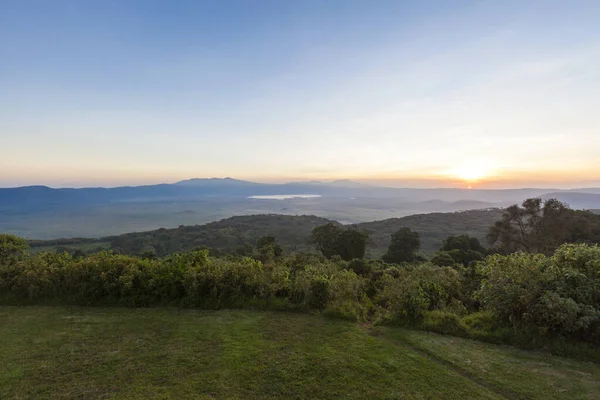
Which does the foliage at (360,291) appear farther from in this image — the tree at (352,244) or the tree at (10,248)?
the tree at (352,244)

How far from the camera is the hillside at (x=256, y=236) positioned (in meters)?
47.2

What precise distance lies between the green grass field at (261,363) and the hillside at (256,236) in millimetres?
35171

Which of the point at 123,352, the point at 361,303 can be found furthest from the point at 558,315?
the point at 123,352

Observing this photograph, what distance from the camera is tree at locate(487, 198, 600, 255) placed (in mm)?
17484

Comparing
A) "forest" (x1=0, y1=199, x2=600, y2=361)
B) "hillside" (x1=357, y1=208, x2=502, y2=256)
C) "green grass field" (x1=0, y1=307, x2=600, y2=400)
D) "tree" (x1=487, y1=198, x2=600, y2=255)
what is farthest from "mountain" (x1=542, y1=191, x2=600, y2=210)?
"green grass field" (x1=0, y1=307, x2=600, y2=400)

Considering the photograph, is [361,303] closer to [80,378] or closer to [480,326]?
[480,326]

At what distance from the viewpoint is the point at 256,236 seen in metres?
57.7

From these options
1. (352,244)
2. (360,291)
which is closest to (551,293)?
(360,291)

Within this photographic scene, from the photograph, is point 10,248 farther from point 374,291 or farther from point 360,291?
point 374,291

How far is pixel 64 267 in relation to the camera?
698 centimetres

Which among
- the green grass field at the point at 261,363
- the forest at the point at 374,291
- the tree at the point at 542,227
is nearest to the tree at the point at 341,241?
the tree at the point at 542,227

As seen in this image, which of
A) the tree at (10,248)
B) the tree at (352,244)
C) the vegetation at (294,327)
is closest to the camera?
the vegetation at (294,327)

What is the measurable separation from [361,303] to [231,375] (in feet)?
11.8

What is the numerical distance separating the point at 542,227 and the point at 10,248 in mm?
25070
